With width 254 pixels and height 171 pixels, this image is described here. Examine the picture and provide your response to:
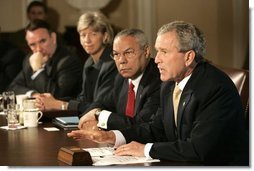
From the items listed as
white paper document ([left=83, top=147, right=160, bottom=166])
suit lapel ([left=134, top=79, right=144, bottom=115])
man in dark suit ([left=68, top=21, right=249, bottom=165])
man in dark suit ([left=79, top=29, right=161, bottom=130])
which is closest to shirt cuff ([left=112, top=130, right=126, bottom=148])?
man in dark suit ([left=68, top=21, right=249, bottom=165])

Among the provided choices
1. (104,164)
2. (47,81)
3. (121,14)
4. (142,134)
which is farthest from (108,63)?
(104,164)

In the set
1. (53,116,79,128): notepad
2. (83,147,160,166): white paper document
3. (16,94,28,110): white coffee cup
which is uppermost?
(16,94,28,110): white coffee cup

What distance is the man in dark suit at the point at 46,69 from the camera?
3.77 metres

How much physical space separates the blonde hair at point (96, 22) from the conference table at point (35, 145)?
0.57 m

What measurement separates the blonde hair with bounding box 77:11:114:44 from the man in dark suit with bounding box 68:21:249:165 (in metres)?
0.72

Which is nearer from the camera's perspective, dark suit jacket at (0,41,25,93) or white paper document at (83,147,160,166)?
white paper document at (83,147,160,166)

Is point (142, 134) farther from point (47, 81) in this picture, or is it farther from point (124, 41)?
point (47, 81)

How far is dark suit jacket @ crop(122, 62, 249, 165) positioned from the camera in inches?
97.9

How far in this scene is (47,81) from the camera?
4.03m

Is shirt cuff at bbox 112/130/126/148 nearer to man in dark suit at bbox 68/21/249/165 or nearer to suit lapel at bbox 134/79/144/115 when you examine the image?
man in dark suit at bbox 68/21/249/165

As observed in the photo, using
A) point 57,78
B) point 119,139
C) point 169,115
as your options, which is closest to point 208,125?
point 169,115

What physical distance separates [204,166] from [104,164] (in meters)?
0.36

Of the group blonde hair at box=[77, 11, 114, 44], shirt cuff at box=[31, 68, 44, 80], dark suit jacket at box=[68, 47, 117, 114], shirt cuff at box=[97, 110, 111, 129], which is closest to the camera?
shirt cuff at box=[97, 110, 111, 129]

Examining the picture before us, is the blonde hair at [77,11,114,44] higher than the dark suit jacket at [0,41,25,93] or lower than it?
higher
